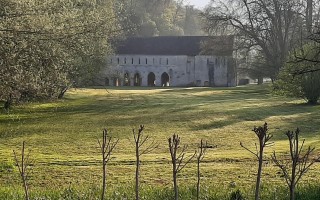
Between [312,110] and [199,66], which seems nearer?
[312,110]

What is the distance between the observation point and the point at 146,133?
1991 centimetres

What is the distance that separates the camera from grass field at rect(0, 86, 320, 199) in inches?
358

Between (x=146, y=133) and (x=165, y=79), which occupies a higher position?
(x=165, y=79)

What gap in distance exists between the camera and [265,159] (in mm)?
11781

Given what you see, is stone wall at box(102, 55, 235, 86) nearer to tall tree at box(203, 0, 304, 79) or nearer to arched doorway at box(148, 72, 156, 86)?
arched doorway at box(148, 72, 156, 86)

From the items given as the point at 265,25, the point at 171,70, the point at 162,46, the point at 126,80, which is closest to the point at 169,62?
the point at 171,70

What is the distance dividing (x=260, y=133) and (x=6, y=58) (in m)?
11.0

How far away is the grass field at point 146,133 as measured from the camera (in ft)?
29.8

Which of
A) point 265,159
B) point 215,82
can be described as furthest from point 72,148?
point 215,82

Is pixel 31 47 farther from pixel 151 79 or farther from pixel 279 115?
pixel 151 79

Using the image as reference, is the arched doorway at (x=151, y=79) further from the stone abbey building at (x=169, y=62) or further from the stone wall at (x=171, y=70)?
the stone abbey building at (x=169, y=62)

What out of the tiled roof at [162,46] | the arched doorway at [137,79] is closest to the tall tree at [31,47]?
the tiled roof at [162,46]

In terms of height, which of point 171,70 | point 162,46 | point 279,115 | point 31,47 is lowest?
point 279,115

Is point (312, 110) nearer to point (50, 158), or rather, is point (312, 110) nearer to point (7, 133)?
point (7, 133)
